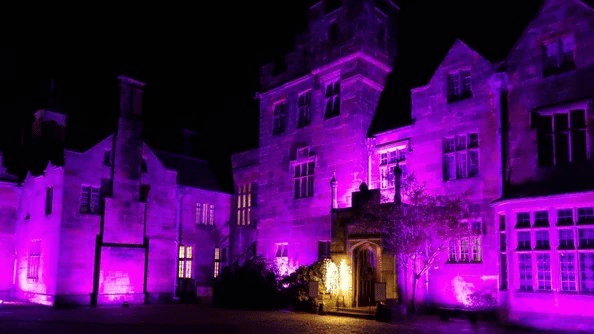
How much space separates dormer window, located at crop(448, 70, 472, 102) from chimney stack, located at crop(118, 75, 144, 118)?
1767 cm

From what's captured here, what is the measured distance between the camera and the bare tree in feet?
66.0

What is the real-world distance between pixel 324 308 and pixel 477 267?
21.8ft

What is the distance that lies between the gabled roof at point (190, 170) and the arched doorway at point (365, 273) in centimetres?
1316

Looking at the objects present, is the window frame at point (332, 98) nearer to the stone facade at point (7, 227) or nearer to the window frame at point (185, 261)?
the window frame at point (185, 261)

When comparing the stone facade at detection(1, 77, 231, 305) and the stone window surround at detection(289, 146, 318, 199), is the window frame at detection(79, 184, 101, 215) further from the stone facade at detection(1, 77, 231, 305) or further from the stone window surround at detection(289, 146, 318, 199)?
the stone window surround at detection(289, 146, 318, 199)

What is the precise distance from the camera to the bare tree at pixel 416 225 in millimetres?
20125

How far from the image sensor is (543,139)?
19.1 metres

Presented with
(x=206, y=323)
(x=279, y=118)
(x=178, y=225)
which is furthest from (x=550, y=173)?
(x=178, y=225)

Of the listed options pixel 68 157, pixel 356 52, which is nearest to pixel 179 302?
pixel 68 157

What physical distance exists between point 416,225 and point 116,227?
55.6 ft

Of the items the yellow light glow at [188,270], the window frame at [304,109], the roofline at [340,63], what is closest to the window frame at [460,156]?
the roofline at [340,63]

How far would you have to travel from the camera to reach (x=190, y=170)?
35.1 meters

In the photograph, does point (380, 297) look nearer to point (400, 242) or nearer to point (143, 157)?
point (400, 242)

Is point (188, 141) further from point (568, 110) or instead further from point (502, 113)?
point (568, 110)
